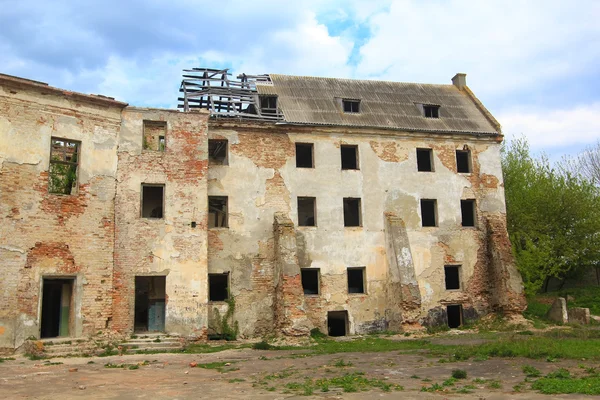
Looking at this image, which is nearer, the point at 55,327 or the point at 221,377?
the point at 221,377

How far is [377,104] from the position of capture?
85.4 feet

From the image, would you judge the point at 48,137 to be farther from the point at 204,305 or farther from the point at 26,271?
the point at 204,305

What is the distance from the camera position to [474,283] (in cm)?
2422

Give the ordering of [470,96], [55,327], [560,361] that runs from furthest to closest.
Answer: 1. [470,96]
2. [55,327]
3. [560,361]

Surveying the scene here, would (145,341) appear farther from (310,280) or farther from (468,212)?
(468,212)

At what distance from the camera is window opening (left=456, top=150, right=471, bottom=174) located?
25516mm

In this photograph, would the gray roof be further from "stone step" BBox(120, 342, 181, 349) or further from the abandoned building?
"stone step" BBox(120, 342, 181, 349)

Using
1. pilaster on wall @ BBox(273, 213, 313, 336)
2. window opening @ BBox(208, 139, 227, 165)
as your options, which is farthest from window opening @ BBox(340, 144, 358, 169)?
window opening @ BBox(208, 139, 227, 165)

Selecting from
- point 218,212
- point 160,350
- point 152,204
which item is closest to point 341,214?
point 218,212

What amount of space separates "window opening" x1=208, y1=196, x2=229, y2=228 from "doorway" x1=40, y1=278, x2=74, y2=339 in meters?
6.41

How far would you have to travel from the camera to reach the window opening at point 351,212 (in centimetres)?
2407

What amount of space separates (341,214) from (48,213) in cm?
1140

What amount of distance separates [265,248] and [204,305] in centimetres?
363

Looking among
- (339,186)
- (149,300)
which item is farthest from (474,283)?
(149,300)
